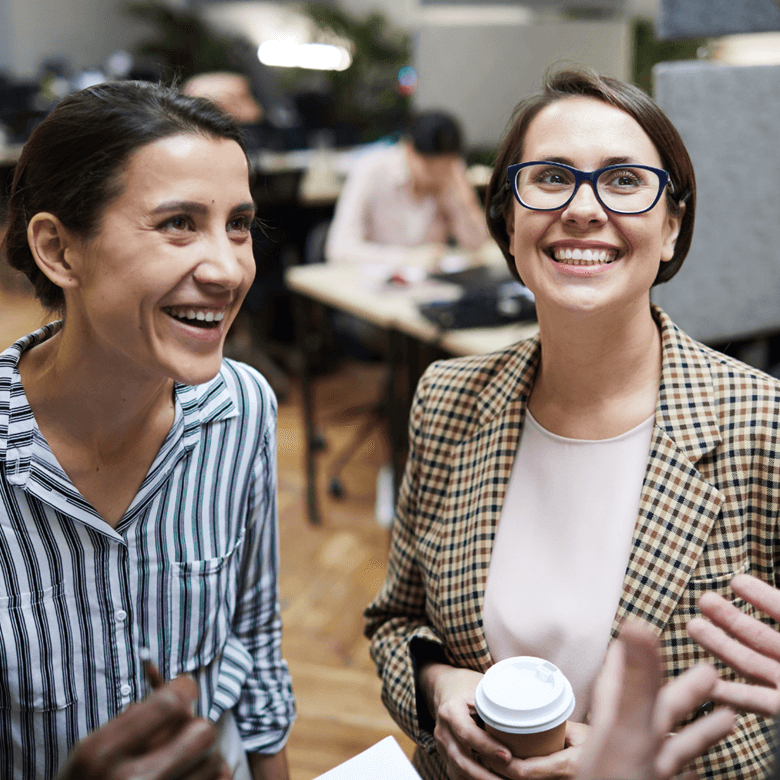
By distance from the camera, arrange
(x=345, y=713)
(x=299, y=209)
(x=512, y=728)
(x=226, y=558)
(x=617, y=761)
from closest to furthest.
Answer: (x=617, y=761) → (x=512, y=728) → (x=226, y=558) → (x=345, y=713) → (x=299, y=209)

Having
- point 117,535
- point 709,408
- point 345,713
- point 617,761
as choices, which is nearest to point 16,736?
point 117,535

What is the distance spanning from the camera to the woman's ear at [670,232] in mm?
1054

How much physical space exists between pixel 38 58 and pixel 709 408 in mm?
11398

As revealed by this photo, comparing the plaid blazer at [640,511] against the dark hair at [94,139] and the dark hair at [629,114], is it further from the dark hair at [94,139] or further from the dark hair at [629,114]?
the dark hair at [94,139]

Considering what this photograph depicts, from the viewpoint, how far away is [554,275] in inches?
39.0

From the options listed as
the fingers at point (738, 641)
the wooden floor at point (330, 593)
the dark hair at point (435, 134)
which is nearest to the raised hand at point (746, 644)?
the fingers at point (738, 641)

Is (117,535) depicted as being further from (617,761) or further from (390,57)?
(390,57)

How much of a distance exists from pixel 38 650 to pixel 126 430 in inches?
11.1

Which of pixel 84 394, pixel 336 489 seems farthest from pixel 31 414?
pixel 336 489

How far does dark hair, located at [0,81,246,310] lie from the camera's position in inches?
33.1

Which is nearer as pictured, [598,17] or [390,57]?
[598,17]

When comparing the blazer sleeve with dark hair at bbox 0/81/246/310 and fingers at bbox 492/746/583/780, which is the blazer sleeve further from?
dark hair at bbox 0/81/246/310

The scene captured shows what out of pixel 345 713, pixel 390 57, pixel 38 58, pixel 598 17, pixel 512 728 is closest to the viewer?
pixel 512 728

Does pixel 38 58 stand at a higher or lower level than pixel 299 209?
higher
